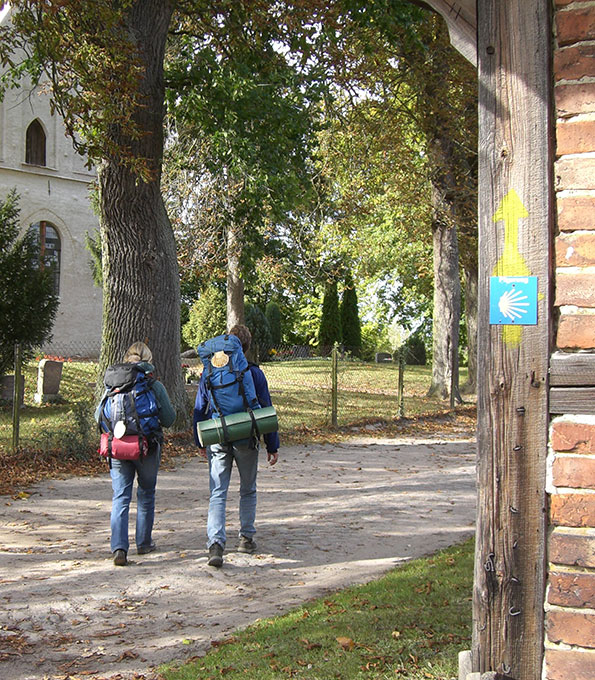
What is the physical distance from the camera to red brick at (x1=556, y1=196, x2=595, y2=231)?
3.22 m

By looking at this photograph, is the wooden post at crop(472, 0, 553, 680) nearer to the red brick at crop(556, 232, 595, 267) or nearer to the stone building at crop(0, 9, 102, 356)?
the red brick at crop(556, 232, 595, 267)

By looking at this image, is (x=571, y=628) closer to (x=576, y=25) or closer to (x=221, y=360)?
(x=576, y=25)

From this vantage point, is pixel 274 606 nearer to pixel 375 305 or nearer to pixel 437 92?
pixel 437 92

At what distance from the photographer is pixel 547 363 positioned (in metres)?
3.38

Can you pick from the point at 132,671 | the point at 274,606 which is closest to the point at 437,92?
the point at 274,606

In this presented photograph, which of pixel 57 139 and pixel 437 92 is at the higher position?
pixel 57 139

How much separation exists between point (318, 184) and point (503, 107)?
746 inches

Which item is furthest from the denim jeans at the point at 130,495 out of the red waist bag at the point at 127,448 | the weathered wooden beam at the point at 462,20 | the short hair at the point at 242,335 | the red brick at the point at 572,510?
the weathered wooden beam at the point at 462,20

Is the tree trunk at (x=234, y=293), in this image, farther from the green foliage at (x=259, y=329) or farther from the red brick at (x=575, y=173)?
the red brick at (x=575, y=173)

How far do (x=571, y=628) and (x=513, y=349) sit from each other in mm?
1122

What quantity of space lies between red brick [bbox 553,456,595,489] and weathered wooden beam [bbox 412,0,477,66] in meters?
1.72

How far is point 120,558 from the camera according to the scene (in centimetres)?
677

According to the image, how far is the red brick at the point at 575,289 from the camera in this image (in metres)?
3.23

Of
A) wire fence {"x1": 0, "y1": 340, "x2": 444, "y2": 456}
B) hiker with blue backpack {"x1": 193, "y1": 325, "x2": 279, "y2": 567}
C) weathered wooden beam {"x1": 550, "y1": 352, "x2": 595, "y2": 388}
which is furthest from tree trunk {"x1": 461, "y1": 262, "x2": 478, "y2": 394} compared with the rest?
weathered wooden beam {"x1": 550, "y1": 352, "x2": 595, "y2": 388}
